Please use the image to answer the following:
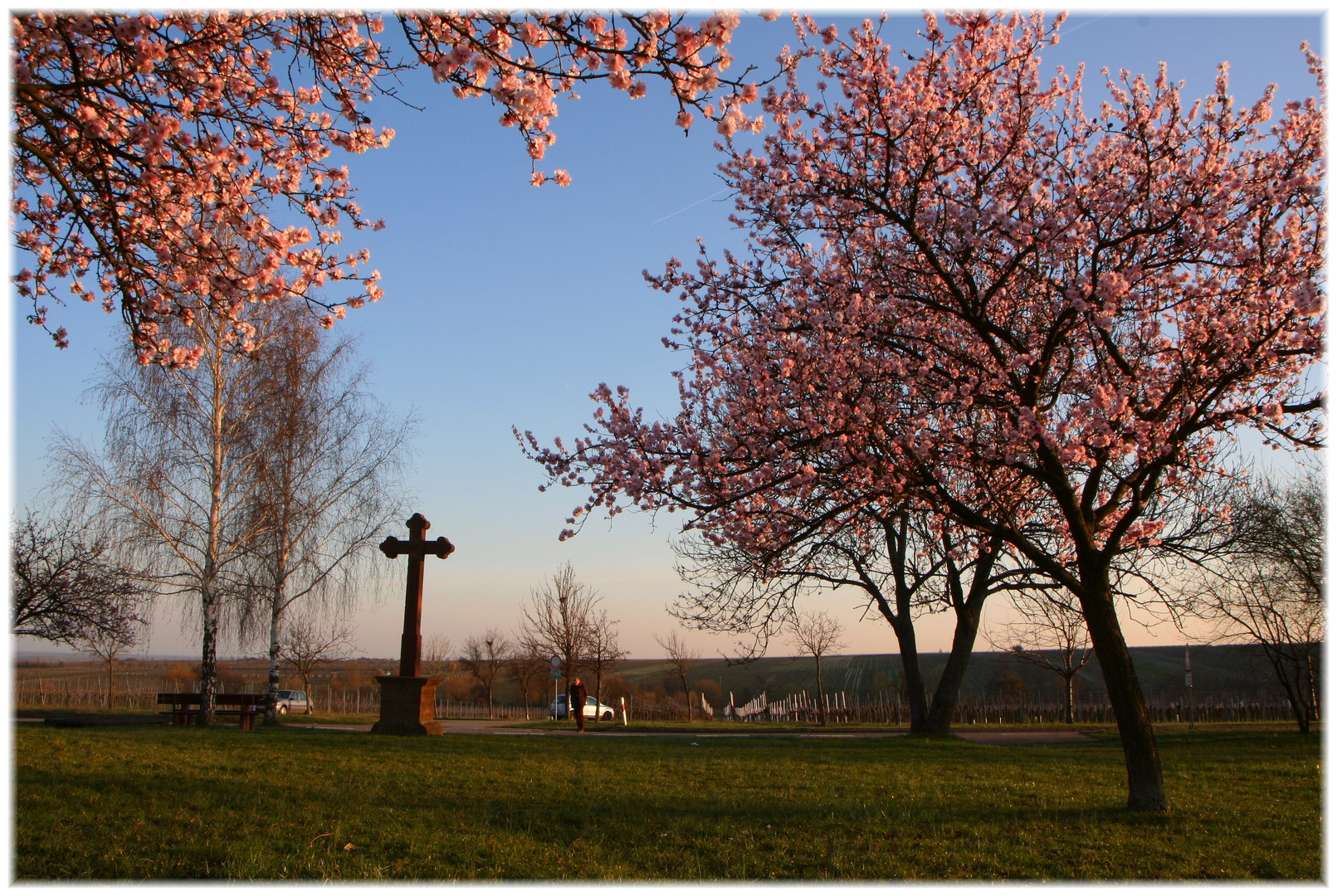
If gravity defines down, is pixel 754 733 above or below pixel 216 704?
below

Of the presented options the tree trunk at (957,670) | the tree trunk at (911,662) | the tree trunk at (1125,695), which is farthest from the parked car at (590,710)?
the tree trunk at (1125,695)

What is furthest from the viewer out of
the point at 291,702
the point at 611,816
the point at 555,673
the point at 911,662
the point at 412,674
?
the point at 291,702

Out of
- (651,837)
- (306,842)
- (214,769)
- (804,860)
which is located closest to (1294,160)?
(804,860)

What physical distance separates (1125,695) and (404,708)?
9.96 m

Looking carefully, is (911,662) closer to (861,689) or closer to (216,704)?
(216,704)

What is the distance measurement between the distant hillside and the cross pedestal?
16149mm

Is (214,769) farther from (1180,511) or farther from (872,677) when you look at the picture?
(872,677)

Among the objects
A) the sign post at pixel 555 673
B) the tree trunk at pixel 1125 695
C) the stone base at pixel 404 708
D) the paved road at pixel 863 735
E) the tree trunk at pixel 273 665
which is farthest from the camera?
the sign post at pixel 555 673

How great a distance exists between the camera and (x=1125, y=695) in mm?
7559

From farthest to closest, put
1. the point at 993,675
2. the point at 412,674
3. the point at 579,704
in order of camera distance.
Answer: the point at 993,675
the point at 579,704
the point at 412,674

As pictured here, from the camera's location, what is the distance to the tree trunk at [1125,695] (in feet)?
23.7

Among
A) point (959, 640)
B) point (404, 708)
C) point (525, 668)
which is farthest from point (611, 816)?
point (525, 668)

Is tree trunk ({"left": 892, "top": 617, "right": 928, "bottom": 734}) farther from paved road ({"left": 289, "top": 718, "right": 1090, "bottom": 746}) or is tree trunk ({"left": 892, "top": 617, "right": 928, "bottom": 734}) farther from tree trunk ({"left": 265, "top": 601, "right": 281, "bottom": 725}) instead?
tree trunk ({"left": 265, "top": 601, "right": 281, "bottom": 725})

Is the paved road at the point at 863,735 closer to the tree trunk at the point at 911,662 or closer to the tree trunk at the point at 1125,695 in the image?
the tree trunk at the point at 911,662
